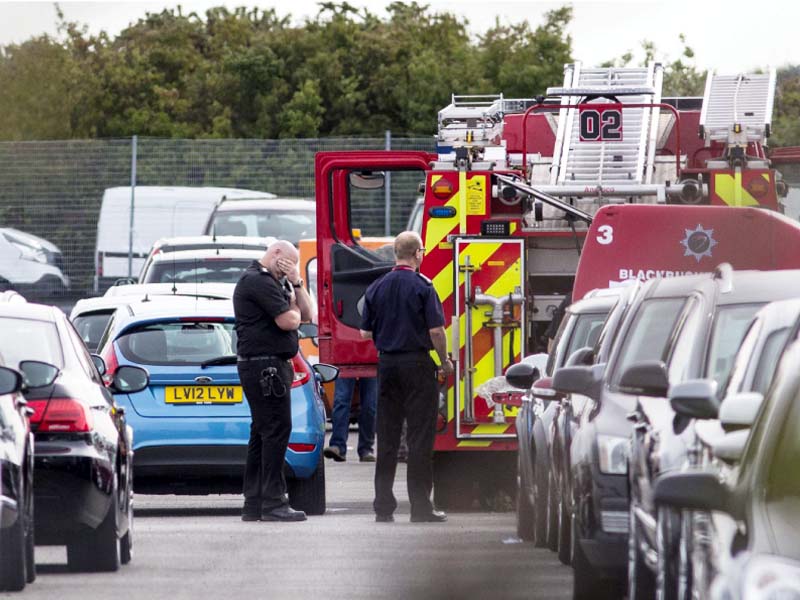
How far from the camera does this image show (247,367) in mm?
14609

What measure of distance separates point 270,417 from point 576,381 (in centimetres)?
445

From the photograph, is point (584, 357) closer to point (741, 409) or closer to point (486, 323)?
point (486, 323)

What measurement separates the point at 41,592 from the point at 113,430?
133 cm

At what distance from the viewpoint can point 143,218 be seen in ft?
110

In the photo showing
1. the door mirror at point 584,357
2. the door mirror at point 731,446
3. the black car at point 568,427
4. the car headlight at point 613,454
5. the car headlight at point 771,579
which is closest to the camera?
the car headlight at point 771,579

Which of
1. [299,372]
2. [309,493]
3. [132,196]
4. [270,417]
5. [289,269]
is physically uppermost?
[289,269]

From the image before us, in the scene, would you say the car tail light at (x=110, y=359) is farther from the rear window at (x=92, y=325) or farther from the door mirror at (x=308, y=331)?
the rear window at (x=92, y=325)

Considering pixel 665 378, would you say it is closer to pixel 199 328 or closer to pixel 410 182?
pixel 199 328

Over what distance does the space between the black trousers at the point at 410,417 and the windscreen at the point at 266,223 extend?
14470mm

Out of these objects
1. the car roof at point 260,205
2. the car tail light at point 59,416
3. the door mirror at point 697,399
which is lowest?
the car roof at point 260,205

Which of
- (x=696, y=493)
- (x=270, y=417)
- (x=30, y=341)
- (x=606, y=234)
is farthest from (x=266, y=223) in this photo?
(x=696, y=493)

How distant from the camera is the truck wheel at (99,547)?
11398 mm

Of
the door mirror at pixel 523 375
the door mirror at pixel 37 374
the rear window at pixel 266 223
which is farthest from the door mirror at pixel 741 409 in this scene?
the rear window at pixel 266 223

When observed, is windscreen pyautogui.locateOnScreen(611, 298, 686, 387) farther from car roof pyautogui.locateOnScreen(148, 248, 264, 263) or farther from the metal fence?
the metal fence
